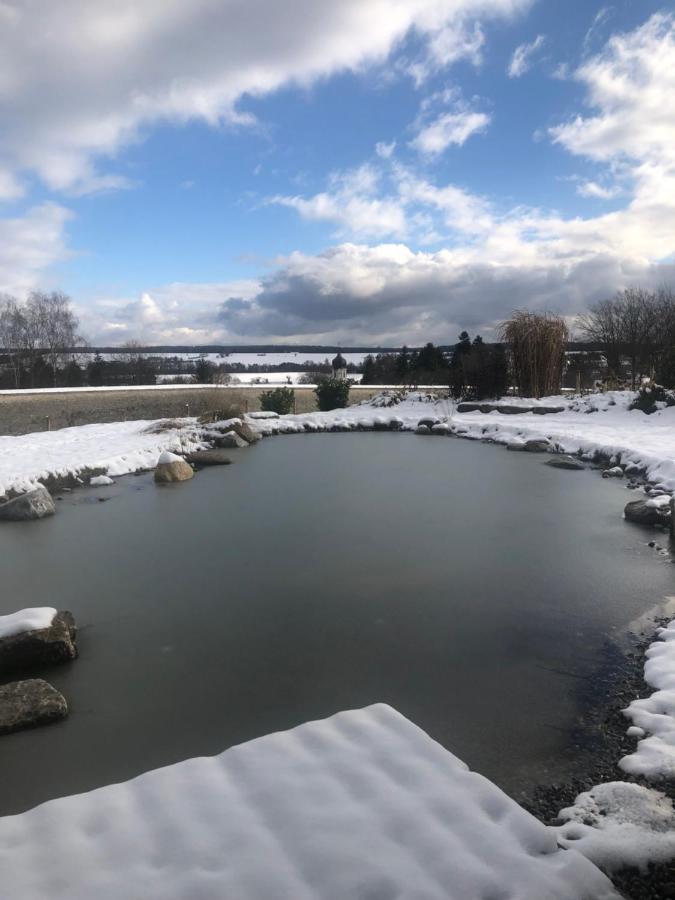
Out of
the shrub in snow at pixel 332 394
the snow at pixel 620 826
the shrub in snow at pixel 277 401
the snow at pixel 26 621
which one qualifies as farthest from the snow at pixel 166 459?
the shrub in snow at pixel 332 394

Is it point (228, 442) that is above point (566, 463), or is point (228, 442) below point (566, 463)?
above

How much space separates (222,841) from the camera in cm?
166

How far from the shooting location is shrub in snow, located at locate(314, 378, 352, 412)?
19.8 m

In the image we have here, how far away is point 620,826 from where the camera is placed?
1.94 m

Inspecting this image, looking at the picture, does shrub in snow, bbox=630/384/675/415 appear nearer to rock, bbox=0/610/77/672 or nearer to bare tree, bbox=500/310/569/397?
bare tree, bbox=500/310/569/397

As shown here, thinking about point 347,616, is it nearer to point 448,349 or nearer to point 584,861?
point 584,861

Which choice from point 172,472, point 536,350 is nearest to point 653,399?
point 536,350

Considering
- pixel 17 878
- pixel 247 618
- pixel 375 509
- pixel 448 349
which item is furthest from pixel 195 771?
pixel 448 349

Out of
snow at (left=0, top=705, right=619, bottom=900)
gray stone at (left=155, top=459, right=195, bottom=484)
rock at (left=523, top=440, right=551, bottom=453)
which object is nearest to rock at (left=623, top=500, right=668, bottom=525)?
snow at (left=0, top=705, right=619, bottom=900)

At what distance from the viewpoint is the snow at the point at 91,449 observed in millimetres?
8578

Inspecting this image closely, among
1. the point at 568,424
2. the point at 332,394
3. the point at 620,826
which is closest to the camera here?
the point at 620,826

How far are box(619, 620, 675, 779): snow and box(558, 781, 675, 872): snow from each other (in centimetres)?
15

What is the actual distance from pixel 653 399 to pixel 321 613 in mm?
12515

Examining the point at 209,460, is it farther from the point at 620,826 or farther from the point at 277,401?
the point at 620,826
